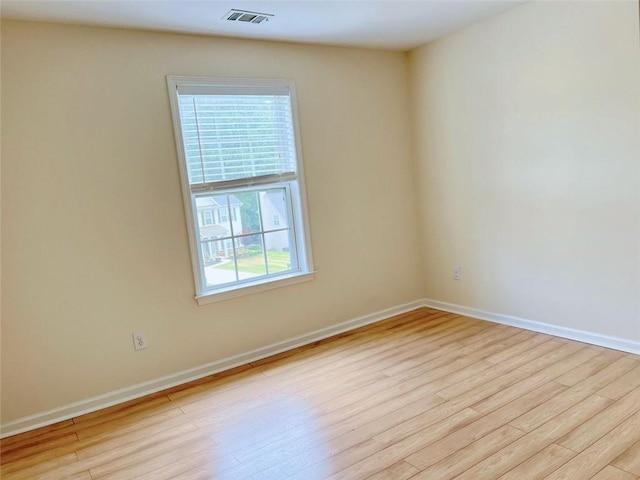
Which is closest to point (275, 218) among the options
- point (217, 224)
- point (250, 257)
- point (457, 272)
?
point (250, 257)

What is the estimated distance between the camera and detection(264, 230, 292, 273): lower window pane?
3.45 metres

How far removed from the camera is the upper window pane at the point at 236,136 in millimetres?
3045

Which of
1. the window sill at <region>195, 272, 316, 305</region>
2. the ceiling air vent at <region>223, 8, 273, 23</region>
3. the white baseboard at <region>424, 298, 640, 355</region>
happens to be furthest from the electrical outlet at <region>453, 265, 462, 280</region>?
the ceiling air vent at <region>223, 8, 273, 23</region>

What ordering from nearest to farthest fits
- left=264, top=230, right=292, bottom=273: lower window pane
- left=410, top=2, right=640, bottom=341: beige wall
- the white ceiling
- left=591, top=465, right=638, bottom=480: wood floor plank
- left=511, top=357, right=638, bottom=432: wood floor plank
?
1. left=591, top=465, right=638, bottom=480: wood floor plank
2. left=511, top=357, right=638, bottom=432: wood floor plank
3. the white ceiling
4. left=410, top=2, right=640, bottom=341: beige wall
5. left=264, top=230, right=292, bottom=273: lower window pane

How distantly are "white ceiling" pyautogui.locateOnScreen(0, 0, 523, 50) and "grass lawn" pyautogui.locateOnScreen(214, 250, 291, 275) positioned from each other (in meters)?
1.58

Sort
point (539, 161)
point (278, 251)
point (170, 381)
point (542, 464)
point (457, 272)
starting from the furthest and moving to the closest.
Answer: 1. point (457, 272)
2. point (278, 251)
3. point (539, 161)
4. point (170, 381)
5. point (542, 464)

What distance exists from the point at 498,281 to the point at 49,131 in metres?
3.28

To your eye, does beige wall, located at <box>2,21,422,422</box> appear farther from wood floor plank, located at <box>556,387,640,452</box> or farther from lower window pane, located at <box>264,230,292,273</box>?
wood floor plank, located at <box>556,387,640,452</box>

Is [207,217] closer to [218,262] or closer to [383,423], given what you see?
[218,262]

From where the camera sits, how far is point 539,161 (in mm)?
3131

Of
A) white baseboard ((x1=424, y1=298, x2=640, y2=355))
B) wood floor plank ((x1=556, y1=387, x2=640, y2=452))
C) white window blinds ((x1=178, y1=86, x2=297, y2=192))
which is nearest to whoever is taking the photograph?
wood floor plank ((x1=556, y1=387, x2=640, y2=452))

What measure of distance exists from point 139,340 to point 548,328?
2.85 metres

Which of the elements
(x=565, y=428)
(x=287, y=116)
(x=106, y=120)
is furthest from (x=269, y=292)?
(x=565, y=428)

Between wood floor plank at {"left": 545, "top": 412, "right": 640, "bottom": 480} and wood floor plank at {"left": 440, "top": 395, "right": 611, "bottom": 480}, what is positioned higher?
wood floor plank at {"left": 545, "top": 412, "right": 640, "bottom": 480}
